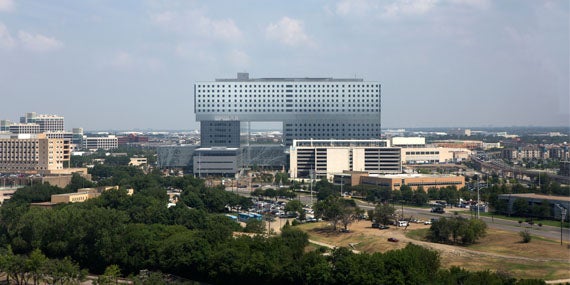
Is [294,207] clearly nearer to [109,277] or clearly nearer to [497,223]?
[497,223]

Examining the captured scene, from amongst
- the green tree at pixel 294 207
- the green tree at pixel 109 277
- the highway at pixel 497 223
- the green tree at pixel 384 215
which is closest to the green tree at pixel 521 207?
the highway at pixel 497 223

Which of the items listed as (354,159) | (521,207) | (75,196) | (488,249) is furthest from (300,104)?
(488,249)

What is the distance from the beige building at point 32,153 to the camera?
49219mm

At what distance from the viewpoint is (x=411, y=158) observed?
64125 millimetres

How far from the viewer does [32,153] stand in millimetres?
49562

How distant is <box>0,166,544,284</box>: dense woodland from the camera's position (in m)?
17.9

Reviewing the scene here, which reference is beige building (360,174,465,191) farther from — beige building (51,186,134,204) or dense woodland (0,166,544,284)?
dense woodland (0,166,544,284)

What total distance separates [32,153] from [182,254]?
32259 millimetres

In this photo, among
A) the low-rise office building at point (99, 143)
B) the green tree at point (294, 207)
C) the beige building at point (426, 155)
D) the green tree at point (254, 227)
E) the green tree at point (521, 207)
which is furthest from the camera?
the low-rise office building at point (99, 143)

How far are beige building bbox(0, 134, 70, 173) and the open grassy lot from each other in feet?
88.5

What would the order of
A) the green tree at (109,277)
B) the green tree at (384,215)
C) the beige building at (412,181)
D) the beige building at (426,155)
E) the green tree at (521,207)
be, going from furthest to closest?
the beige building at (426,155), the beige building at (412,181), the green tree at (521,207), the green tree at (384,215), the green tree at (109,277)

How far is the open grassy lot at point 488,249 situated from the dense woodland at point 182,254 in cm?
257

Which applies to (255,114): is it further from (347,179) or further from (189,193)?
(189,193)

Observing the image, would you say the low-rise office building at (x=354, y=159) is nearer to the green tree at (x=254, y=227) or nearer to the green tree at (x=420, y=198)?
the green tree at (x=420, y=198)
